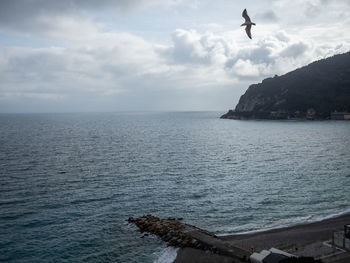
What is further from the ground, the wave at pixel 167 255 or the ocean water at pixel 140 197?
the ocean water at pixel 140 197

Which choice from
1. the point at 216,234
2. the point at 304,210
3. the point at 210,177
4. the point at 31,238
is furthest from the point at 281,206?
the point at 31,238

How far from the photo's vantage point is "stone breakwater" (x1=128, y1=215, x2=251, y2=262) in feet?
90.9

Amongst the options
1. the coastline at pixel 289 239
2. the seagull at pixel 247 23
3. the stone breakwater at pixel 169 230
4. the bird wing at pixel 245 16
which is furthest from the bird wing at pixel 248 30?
the stone breakwater at pixel 169 230

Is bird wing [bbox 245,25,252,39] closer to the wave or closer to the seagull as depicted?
the seagull

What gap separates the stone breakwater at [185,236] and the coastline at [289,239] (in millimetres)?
691

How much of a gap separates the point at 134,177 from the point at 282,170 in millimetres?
28248

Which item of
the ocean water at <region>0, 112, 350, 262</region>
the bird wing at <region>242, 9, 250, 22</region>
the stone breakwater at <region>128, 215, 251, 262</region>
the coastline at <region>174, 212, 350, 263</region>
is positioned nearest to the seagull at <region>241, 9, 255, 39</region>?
the bird wing at <region>242, 9, 250, 22</region>

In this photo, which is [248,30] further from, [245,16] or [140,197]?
[140,197]

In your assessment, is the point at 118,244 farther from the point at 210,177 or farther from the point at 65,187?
the point at 210,177

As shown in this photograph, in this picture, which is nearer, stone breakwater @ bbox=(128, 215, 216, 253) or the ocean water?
stone breakwater @ bbox=(128, 215, 216, 253)

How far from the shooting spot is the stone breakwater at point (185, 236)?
90.9 feet

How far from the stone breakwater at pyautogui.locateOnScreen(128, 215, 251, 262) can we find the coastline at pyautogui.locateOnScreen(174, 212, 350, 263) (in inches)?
27.2

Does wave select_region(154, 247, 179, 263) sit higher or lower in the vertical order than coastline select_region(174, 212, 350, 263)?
lower

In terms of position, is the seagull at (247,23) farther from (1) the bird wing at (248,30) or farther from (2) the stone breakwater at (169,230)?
Result: (2) the stone breakwater at (169,230)
